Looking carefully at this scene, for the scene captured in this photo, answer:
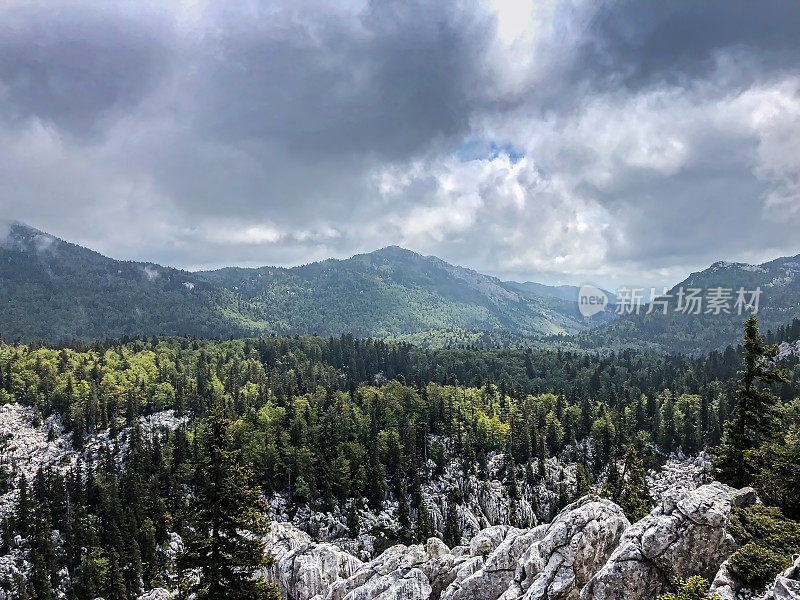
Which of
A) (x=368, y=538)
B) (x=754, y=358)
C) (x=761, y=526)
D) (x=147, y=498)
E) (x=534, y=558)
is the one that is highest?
(x=754, y=358)

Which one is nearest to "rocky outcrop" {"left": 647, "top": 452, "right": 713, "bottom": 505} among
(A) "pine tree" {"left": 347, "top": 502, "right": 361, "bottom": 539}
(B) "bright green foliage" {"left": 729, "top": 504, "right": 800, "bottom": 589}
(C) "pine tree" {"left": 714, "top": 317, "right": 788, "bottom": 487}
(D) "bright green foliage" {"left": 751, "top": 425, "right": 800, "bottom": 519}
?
(A) "pine tree" {"left": 347, "top": 502, "right": 361, "bottom": 539}

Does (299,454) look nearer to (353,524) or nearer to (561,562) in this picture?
(353,524)

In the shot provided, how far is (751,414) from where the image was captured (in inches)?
1794

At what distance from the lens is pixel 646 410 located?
186375mm

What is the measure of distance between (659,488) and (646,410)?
4986 cm

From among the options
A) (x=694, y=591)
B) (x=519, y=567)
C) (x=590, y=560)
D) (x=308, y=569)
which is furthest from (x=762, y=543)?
(x=308, y=569)

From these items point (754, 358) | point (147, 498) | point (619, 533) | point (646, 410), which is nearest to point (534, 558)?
point (619, 533)

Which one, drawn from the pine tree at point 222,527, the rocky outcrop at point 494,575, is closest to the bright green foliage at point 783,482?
the rocky outcrop at point 494,575

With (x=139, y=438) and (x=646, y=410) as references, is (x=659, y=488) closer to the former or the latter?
(x=646, y=410)

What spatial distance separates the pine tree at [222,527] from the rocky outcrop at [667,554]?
22372mm

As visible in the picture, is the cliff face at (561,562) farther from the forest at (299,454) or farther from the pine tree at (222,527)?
the forest at (299,454)

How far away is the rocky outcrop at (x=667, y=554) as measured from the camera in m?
29.2

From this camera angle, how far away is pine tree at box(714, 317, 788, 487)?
43.9m

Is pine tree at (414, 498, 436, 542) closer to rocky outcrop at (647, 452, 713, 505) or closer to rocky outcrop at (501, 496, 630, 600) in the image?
rocky outcrop at (647, 452, 713, 505)
